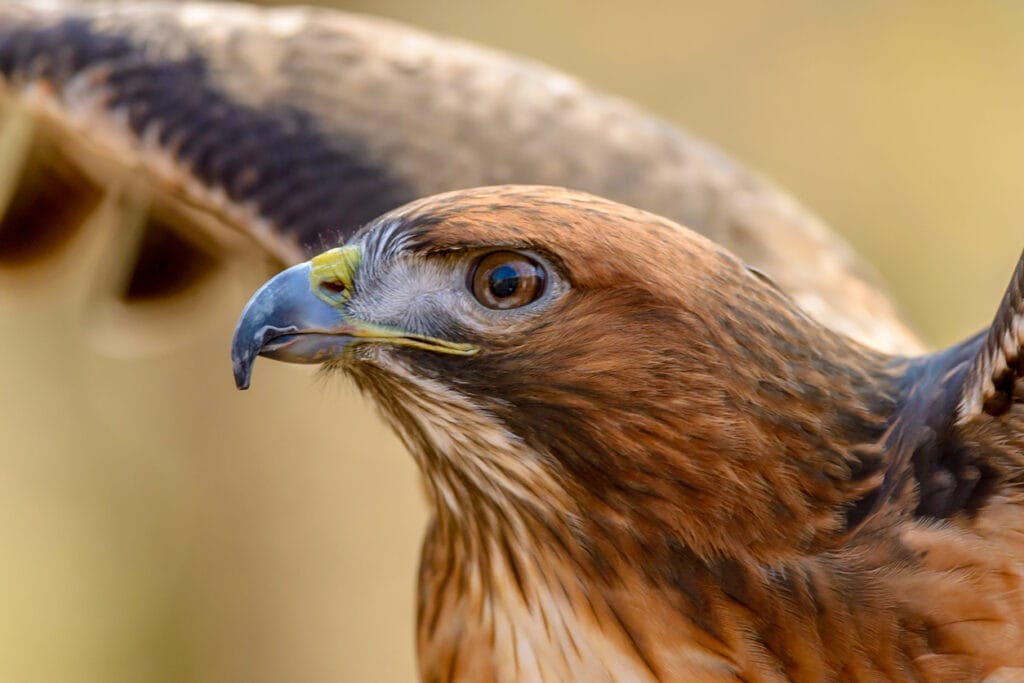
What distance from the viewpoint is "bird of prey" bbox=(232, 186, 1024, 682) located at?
2.22m

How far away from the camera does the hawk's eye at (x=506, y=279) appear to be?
2209 millimetres

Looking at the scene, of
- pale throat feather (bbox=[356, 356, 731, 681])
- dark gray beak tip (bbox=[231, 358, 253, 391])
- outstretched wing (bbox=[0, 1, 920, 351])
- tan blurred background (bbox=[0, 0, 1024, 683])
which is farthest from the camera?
tan blurred background (bbox=[0, 0, 1024, 683])

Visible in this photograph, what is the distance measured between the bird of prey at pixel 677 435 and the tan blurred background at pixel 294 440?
16.7ft

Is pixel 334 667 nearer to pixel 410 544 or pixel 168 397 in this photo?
pixel 410 544

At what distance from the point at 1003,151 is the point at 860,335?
20.9 ft

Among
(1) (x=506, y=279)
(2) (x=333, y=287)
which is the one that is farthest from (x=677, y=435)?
(2) (x=333, y=287)

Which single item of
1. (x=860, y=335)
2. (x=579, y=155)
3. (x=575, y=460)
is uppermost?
(x=579, y=155)

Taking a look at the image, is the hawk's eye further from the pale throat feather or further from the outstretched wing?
the outstretched wing

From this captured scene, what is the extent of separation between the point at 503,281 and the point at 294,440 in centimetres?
604

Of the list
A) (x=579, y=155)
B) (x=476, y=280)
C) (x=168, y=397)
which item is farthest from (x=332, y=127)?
(x=168, y=397)

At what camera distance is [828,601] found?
2.27m

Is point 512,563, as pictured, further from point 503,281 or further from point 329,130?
point 329,130

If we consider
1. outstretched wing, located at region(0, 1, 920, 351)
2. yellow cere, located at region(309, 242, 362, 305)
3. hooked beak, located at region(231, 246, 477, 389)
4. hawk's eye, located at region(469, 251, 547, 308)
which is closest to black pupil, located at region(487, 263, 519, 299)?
hawk's eye, located at region(469, 251, 547, 308)

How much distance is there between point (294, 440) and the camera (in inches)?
318
